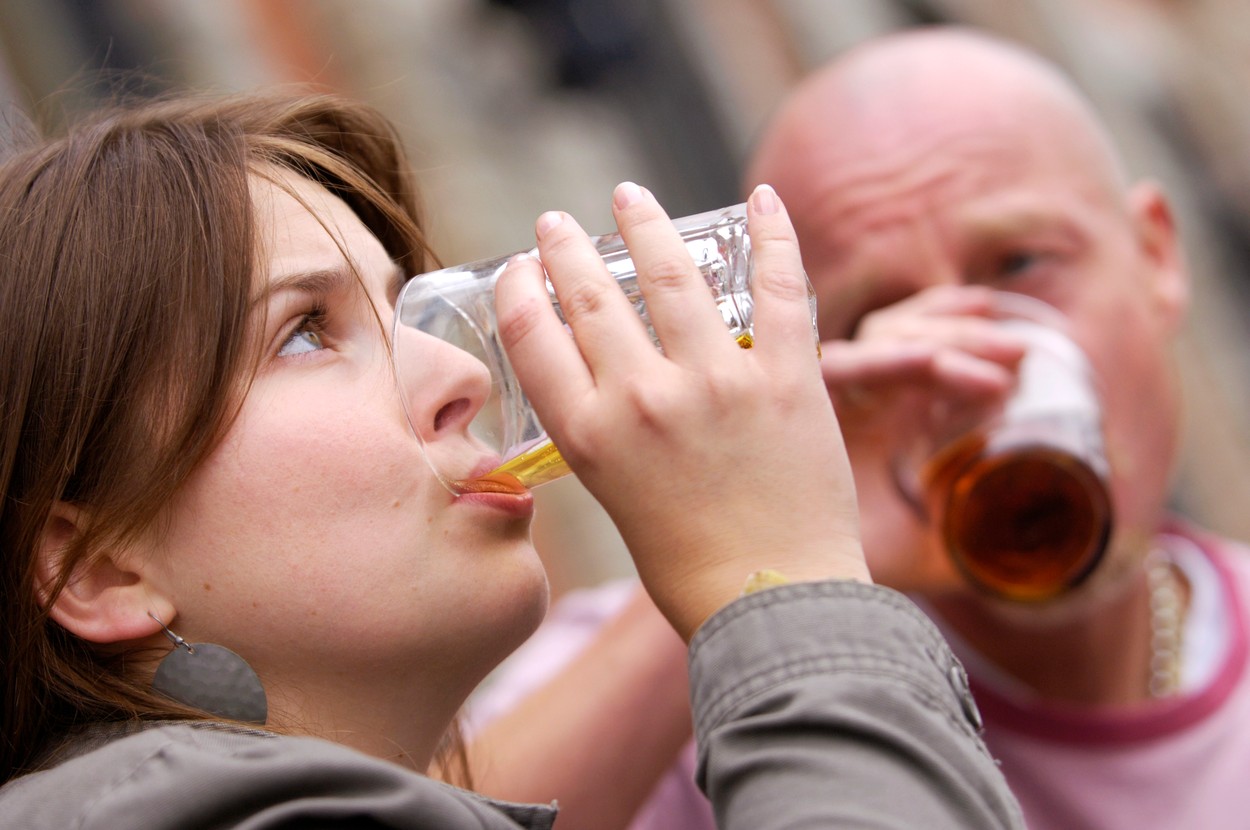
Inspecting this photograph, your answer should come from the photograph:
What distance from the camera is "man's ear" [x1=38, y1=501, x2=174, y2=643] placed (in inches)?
39.9

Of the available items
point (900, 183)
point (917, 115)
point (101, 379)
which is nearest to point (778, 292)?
point (101, 379)

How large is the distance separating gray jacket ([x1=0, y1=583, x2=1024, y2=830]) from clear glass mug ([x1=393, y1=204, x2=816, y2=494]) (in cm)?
30

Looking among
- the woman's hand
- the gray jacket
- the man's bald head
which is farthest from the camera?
the man's bald head

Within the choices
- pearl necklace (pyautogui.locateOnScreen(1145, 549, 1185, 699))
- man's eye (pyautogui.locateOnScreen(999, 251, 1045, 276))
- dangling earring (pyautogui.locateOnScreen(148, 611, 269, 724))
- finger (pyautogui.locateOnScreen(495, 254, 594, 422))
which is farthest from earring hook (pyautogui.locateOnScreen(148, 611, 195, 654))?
pearl necklace (pyautogui.locateOnScreen(1145, 549, 1185, 699))

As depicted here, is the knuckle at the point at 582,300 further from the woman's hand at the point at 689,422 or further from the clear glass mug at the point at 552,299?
the clear glass mug at the point at 552,299

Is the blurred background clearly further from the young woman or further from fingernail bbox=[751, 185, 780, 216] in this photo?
fingernail bbox=[751, 185, 780, 216]

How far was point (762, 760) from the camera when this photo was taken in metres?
0.79

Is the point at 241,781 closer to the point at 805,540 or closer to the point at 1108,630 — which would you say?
the point at 805,540

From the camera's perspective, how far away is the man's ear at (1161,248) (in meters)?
2.14

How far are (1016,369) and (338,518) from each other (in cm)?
98

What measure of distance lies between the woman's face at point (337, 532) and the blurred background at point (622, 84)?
2.47 m

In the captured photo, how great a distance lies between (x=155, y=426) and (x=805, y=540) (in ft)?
1.88

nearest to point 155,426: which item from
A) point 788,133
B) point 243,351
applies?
point 243,351

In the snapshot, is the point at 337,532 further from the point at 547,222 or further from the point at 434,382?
the point at 547,222
